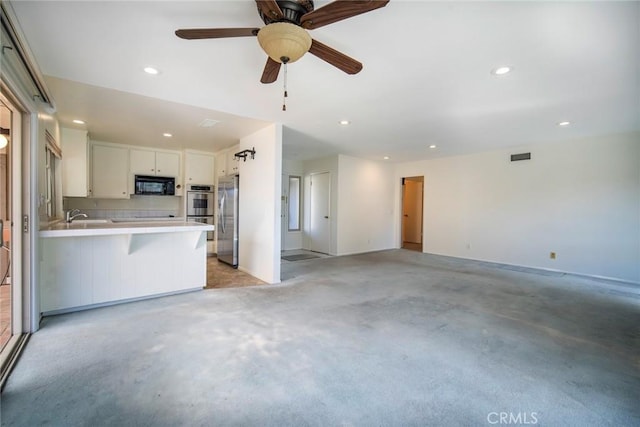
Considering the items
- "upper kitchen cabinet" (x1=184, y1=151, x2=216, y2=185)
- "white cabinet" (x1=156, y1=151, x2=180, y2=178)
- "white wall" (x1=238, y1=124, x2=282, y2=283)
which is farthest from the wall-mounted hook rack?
"white cabinet" (x1=156, y1=151, x2=180, y2=178)

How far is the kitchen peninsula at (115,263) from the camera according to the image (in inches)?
113

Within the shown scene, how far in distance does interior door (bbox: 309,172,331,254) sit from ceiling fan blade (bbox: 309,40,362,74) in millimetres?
4953

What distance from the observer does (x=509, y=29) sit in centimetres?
198

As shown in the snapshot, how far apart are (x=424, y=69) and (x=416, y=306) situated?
2.54 metres

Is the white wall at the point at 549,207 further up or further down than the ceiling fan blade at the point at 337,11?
further down

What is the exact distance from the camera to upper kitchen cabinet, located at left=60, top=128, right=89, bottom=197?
4574 mm

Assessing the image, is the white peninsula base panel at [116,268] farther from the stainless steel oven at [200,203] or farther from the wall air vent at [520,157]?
the wall air vent at [520,157]

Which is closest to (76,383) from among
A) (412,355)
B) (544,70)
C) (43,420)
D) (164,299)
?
(43,420)

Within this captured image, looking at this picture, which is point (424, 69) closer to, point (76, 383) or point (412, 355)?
point (412, 355)

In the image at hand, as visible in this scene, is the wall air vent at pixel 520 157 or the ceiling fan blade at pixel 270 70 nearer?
the ceiling fan blade at pixel 270 70

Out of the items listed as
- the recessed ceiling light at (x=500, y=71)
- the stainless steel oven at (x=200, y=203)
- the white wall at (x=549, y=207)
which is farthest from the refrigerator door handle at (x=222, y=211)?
the white wall at (x=549, y=207)

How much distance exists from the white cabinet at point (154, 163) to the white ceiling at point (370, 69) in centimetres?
123

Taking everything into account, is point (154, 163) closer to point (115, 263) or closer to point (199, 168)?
point (199, 168)

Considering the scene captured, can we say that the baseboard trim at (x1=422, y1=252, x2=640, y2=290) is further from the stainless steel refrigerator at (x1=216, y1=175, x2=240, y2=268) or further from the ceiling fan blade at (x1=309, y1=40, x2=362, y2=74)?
the ceiling fan blade at (x1=309, y1=40, x2=362, y2=74)
